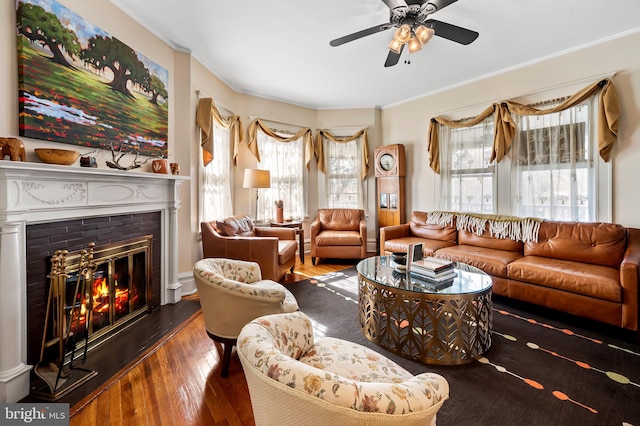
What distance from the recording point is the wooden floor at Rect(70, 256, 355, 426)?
1.48 m

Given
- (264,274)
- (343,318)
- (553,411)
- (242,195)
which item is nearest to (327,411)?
(553,411)

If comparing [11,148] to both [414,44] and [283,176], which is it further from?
[283,176]

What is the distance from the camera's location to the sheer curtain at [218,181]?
3770 millimetres

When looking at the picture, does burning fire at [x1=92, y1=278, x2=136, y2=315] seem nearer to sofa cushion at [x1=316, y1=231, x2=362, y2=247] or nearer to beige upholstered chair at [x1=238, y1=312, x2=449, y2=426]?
beige upholstered chair at [x1=238, y1=312, x2=449, y2=426]

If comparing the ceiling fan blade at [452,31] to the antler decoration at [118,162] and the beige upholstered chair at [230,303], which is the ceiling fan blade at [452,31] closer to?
the beige upholstered chair at [230,303]

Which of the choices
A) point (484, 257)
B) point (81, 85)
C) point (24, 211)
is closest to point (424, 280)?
point (484, 257)

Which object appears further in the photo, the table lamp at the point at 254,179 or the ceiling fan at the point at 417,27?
the table lamp at the point at 254,179

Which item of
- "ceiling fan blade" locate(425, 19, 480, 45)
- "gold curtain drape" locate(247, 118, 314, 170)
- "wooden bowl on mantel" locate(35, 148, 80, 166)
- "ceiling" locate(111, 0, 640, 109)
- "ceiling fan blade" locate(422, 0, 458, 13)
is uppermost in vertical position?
"ceiling" locate(111, 0, 640, 109)

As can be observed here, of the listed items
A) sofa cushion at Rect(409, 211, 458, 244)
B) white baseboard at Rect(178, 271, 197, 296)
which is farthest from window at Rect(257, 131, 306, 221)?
sofa cushion at Rect(409, 211, 458, 244)

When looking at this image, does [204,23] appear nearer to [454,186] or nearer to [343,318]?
[343,318]

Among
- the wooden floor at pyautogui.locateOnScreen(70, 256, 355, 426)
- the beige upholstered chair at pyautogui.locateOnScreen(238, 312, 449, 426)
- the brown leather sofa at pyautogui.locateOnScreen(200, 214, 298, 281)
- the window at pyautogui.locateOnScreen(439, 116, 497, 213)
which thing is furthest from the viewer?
the window at pyautogui.locateOnScreen(439, 116, 497, 213)

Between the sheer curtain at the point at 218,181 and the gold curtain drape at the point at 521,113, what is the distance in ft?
10.3

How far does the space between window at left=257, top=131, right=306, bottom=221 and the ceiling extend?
102 centimetres

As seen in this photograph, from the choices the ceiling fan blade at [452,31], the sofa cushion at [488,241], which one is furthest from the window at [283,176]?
the ceiling fan blade at [452,31]
